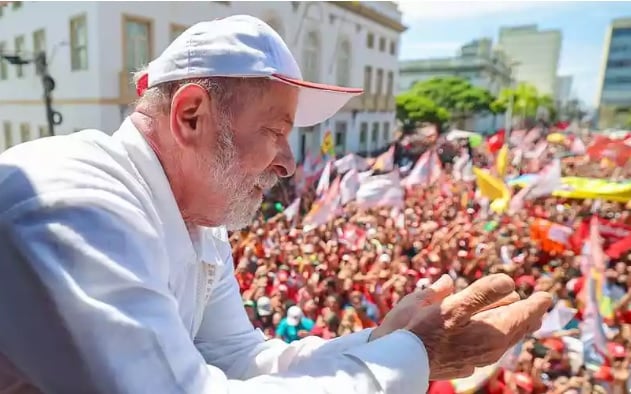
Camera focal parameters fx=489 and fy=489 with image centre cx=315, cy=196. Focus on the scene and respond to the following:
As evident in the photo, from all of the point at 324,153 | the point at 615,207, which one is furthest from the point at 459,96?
the point at 615,207

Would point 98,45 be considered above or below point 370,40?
below

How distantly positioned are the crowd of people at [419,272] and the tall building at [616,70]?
79912 mm

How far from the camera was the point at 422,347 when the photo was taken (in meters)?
0.88

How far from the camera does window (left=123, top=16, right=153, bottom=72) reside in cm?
1142

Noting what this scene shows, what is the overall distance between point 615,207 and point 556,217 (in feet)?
8.13

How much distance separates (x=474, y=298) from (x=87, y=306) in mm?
674

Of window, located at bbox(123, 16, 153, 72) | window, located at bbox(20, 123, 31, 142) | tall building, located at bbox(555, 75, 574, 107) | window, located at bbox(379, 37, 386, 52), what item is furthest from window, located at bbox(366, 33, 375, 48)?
tall building, located at bbox(555, 75, 574, 107)

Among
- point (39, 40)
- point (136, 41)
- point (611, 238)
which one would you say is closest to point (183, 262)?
point (611, 238)

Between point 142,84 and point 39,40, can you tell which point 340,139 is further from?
point 142,84

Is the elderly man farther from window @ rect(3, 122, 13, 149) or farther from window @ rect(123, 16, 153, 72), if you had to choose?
window @ rect(3, 122, 13, 149)

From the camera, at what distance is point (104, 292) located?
0.66 metres

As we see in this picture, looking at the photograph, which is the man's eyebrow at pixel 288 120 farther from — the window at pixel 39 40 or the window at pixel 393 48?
the window at pixel 393 48

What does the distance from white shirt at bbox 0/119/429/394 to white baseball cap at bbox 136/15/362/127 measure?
18 cm

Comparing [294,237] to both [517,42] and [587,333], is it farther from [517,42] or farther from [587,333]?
[517,42]
